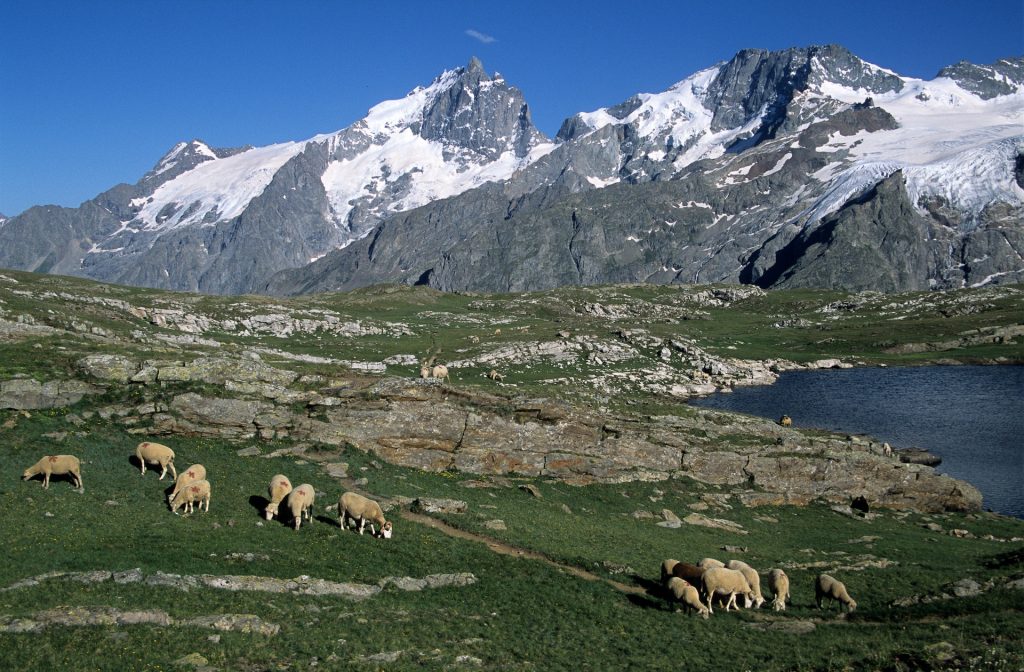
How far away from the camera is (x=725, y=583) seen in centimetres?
2923

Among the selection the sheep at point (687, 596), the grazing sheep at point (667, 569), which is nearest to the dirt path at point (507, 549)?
the grazing sheep at point (667, 569)

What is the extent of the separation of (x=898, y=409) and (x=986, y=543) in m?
66.6

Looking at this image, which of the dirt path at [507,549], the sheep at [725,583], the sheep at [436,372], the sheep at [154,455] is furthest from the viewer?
the sheep at [436,372]

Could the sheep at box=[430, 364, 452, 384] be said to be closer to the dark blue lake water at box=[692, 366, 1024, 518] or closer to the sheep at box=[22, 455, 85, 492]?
the dark blue lake water at box=[692, 366, 1024, 518]

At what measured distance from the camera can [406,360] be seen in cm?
10694

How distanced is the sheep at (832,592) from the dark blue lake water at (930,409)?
125 ft

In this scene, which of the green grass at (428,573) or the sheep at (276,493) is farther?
the sheep at (276,493)

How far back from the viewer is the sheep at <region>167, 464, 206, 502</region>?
109ft

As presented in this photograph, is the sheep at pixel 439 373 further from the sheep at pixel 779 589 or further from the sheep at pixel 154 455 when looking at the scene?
the sheep at pixel 779 589

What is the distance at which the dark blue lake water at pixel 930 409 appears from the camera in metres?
71.8

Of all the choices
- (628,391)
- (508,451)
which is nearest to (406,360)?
(628,391)

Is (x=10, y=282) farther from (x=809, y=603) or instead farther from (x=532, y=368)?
(x=809, y=603)

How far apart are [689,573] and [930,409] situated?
89.9 m

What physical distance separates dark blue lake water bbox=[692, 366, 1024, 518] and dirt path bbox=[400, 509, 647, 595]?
4483 centimetres
